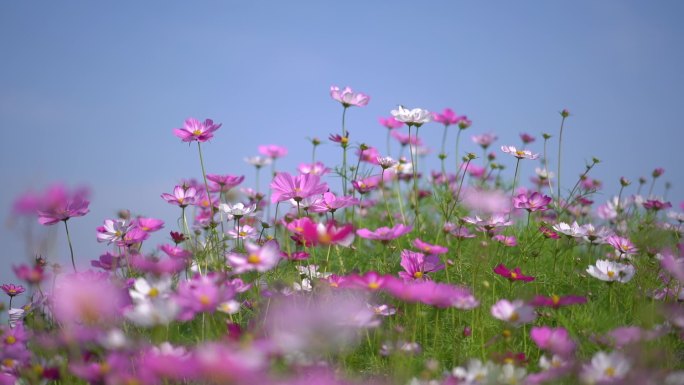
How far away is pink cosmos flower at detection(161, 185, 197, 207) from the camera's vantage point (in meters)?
2.14

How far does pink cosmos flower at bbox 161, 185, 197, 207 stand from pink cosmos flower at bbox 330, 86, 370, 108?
2.42ft

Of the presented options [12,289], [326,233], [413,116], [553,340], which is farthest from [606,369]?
[12,289]

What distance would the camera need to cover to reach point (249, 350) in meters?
1.07

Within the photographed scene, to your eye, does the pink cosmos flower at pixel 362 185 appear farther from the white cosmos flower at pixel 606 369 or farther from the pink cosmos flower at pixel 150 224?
the white cosmos flower at pixel 606 369

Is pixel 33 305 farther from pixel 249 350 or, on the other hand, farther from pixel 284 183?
pixel 249 350

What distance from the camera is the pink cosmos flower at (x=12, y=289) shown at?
2.19 metres

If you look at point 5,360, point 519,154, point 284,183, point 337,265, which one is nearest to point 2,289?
point 5,360

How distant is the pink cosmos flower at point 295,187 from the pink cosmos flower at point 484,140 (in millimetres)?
2369

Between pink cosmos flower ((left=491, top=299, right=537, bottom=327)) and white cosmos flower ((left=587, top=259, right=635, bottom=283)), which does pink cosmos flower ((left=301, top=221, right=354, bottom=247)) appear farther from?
white cosmos flower ((left=587, top=259, right=635, bottom=283))

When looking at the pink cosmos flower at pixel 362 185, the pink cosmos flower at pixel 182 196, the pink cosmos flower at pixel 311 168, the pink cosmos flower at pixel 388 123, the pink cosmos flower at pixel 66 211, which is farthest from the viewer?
the pink cosmos flower at pixel 388 123

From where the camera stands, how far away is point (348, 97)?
8.23ft

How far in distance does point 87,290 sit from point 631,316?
1.78 m

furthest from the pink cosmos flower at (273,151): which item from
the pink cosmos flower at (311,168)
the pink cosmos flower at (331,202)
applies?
the pink cosmos flower at (331,202)

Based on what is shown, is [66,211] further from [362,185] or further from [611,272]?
[611,272]
